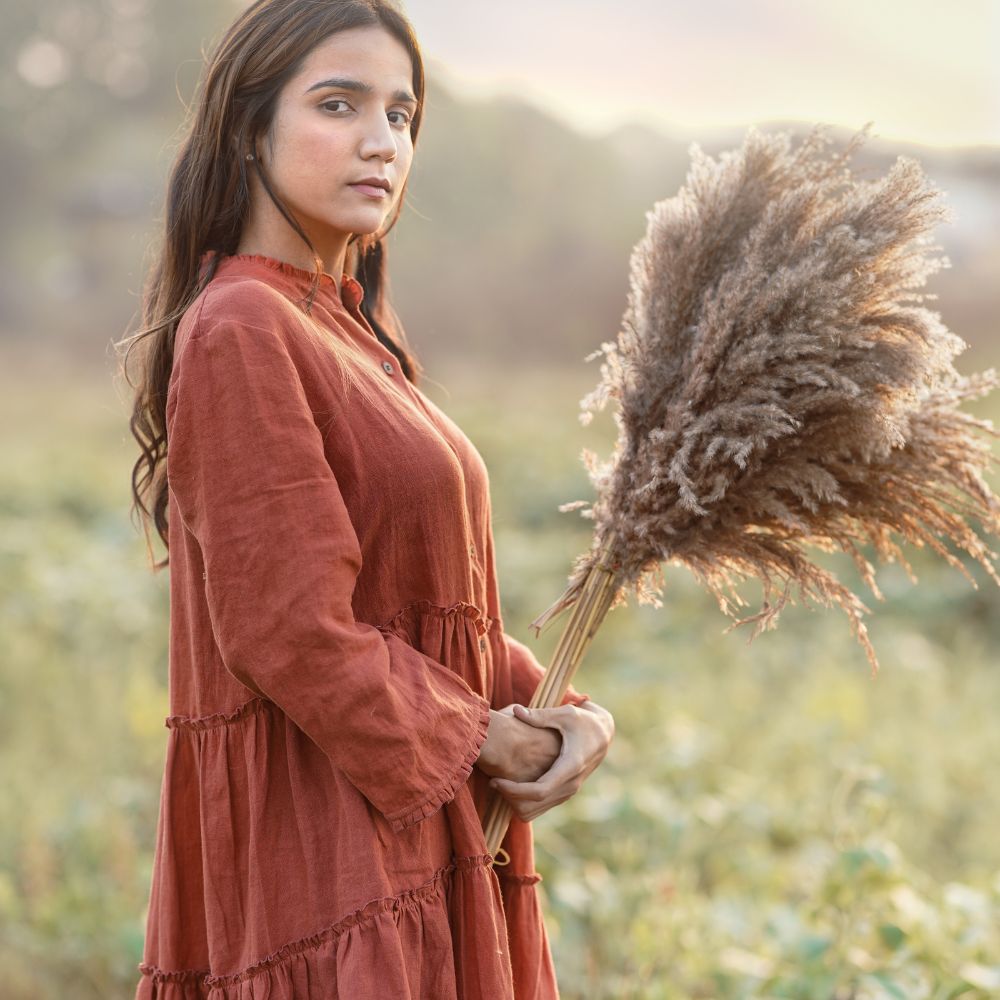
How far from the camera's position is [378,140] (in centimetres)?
143

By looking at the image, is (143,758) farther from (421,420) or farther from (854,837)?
(421,420)

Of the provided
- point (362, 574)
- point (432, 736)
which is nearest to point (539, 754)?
point (432, 736)

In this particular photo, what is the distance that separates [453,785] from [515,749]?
0.12m

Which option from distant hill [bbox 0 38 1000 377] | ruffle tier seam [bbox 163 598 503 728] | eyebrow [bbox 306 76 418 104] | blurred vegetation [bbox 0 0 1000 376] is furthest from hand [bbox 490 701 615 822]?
distant hill [bbox 0 38 1000 377]

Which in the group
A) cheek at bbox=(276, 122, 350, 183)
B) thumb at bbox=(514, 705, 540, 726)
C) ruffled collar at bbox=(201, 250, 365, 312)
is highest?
cheek at bbox=(276, 122, 350, 183)

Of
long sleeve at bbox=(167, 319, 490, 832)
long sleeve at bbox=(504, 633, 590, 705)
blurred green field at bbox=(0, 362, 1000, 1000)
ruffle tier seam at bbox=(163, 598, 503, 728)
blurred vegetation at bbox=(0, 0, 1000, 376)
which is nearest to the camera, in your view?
long sleeve at bbox=(167, 319, 490, 832)

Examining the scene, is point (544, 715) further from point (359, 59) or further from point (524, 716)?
point (359, 59)

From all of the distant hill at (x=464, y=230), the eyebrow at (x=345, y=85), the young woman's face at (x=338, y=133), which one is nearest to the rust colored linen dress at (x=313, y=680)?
the young woman's face at (x=338, y=133)

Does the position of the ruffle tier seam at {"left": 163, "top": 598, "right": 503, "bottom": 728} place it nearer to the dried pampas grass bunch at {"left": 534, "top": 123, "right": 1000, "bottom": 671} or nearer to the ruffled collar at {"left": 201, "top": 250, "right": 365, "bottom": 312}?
the dried pampas grass bunch at {"left": 534, "top": 123, "right": 1000, "bottom": 671}

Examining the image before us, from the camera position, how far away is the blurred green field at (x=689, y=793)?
8.35 feet

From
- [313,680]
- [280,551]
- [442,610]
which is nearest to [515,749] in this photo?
[442,610]

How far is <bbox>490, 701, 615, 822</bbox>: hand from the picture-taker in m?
1.44

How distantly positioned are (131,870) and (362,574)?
7.28ft

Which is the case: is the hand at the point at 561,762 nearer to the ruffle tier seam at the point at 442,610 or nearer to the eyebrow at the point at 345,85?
the ruffle tier seam at the point at 442,610
